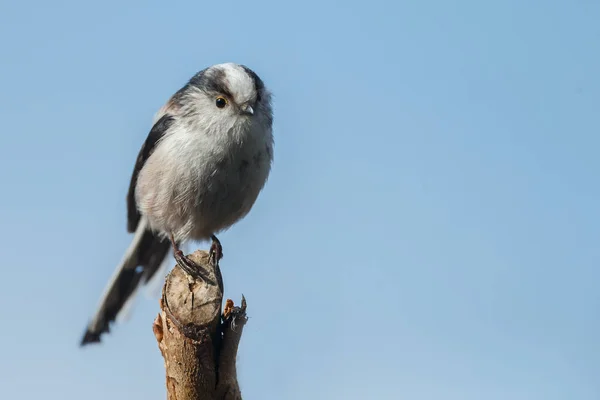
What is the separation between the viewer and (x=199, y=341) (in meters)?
4.30

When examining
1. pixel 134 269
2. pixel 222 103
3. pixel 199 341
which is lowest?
pixel 199 341

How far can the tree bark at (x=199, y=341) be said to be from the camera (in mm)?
4305

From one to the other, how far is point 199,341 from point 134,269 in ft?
9.54

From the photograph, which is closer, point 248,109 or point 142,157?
point 248,109

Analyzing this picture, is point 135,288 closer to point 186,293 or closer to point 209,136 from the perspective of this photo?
point 209,136

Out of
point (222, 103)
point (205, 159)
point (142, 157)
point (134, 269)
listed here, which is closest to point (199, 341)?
point (205, 159)

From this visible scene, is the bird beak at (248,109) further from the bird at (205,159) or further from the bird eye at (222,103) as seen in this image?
the bird eye at (222,103)

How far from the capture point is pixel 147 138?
662 cm

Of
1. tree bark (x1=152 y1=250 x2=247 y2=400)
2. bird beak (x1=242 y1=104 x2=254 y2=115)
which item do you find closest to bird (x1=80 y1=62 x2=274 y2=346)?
bird beak (x1=242 y1=104 x2=254 y2=115)

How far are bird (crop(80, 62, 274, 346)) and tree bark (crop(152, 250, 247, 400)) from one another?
1.29 meters

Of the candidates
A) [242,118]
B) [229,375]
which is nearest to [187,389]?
[229,375]

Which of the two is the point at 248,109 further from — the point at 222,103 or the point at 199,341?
the point at 199,341

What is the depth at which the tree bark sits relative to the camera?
430cm

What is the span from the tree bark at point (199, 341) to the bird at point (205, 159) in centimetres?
Result: 129
